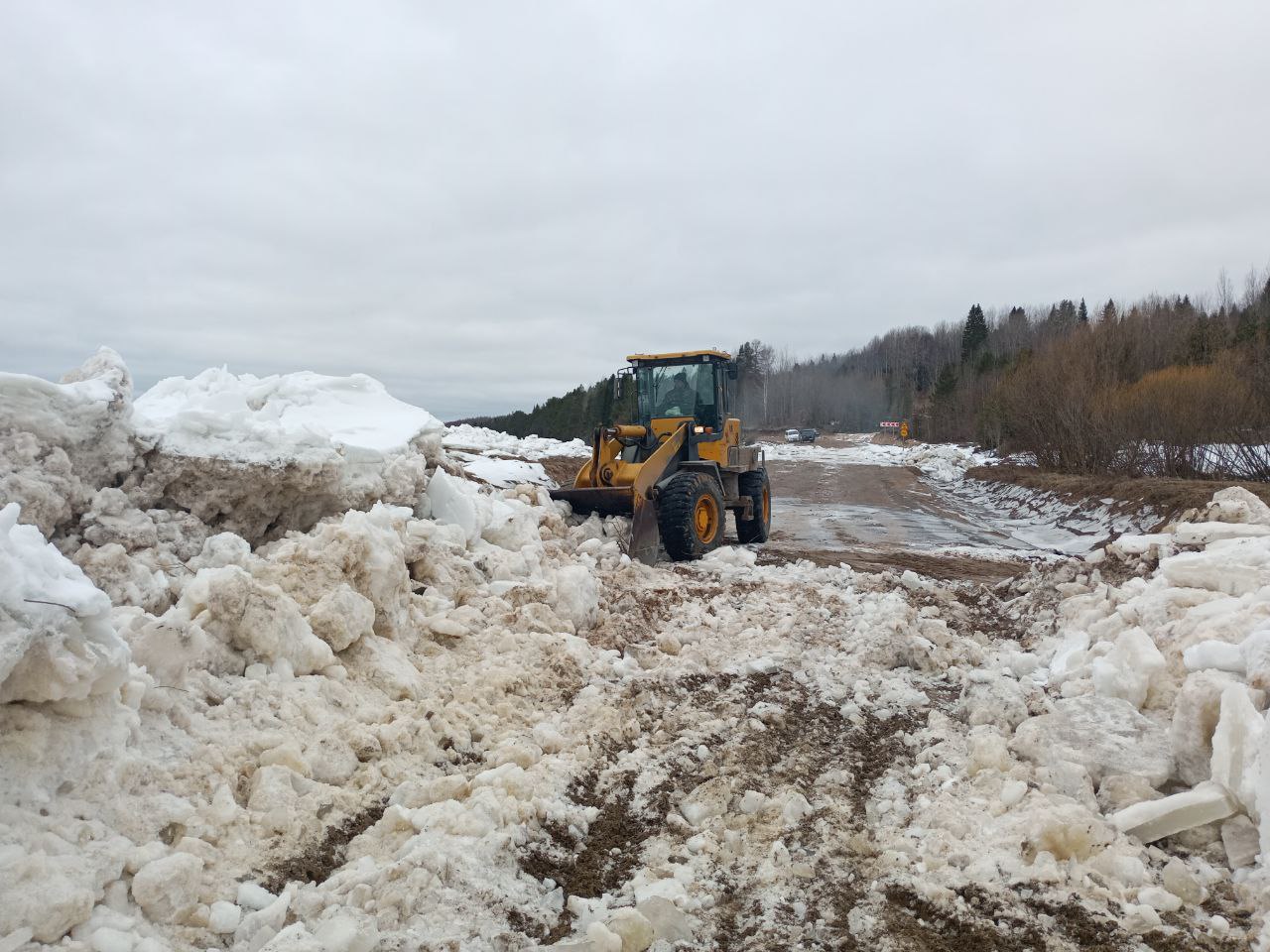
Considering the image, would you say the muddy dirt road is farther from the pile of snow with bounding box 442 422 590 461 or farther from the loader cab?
the pile of snow with bounding box 442 422 590 461

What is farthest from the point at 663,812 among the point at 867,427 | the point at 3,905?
the point at 867,427

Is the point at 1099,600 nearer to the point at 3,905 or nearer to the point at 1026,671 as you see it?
the point at 1026,671

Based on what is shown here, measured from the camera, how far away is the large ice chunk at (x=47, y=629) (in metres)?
2.67

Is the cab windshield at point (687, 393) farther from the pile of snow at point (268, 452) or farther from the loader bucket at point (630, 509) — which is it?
the pile of snow at point (268, 452)

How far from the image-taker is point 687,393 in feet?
38.3

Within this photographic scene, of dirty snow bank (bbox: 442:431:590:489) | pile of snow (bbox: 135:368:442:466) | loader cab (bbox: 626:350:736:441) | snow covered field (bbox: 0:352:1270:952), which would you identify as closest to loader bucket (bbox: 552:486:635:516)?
loader cab (bbox: 626:350:736:441)

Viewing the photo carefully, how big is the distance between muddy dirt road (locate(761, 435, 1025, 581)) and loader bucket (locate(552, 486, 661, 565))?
5.13 ft

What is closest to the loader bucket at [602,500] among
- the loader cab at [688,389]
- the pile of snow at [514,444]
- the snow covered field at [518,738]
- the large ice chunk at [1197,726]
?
the loader cab at [688,389]

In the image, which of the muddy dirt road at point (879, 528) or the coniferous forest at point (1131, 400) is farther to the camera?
the coniferous forest at point (1131, 400)

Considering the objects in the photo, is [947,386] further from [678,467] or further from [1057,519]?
[678,467]

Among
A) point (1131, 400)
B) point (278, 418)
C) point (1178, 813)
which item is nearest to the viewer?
point (1178, 813)

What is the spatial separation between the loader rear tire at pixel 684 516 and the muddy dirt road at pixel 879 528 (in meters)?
0.97

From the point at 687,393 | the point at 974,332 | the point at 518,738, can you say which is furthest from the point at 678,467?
the point at 974,332

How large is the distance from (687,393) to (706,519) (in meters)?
2.10
